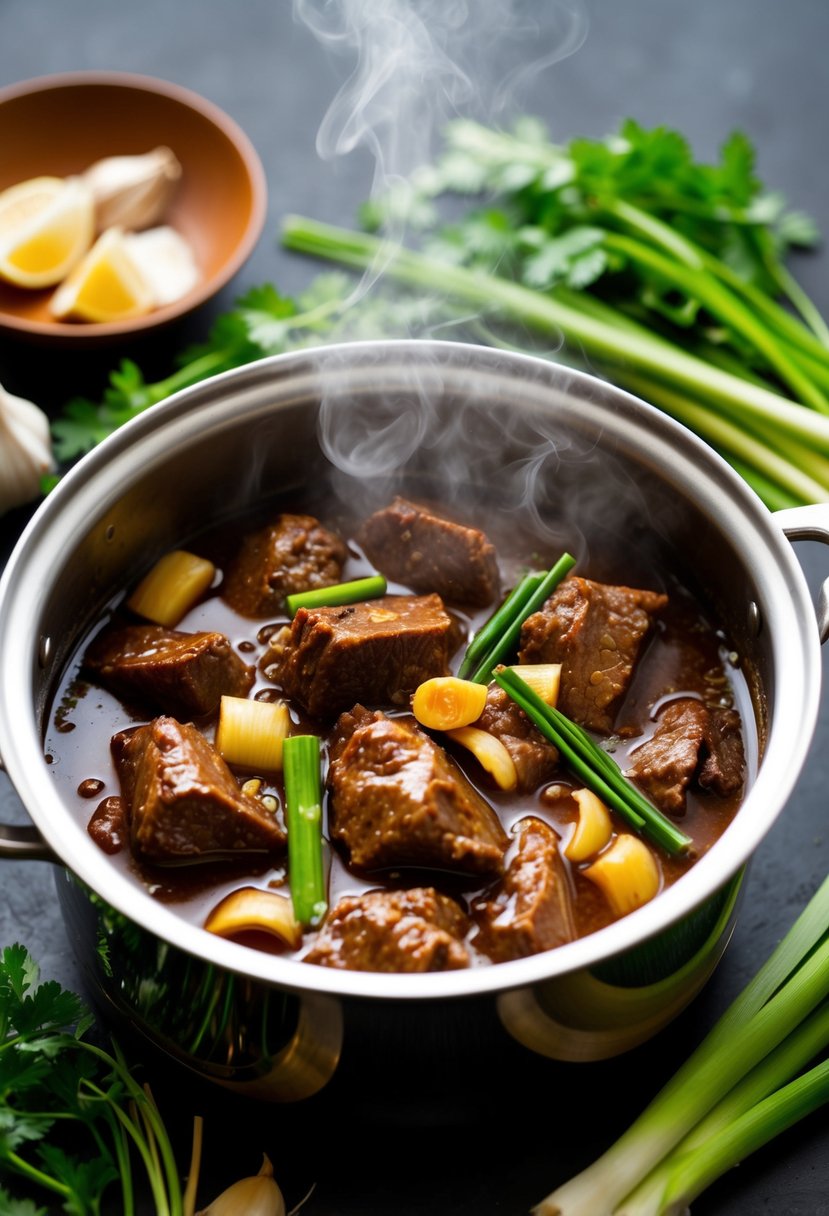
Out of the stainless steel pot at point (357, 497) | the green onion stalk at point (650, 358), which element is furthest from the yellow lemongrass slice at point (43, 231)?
the stainless steel pot at point (357, 497)

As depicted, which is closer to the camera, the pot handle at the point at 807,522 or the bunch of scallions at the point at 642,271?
the pot handle at the point at 807,522

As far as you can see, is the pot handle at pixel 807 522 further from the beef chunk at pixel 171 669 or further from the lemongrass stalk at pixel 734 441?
the beef chunk at pixel 171 669

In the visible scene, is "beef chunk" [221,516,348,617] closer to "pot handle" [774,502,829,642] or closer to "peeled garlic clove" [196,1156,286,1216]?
"pot handle" [774,502,829,642]

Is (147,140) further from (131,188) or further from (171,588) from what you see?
(171,588)

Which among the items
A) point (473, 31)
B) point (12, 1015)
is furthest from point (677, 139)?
point (12, 1015)

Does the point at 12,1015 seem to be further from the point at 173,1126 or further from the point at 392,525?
the point at 392,525

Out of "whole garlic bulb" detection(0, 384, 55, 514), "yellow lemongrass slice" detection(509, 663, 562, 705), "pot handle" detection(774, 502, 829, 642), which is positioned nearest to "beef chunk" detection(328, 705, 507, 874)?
"yellow lemongrass slice" detection(509, 663, 562, 705)
